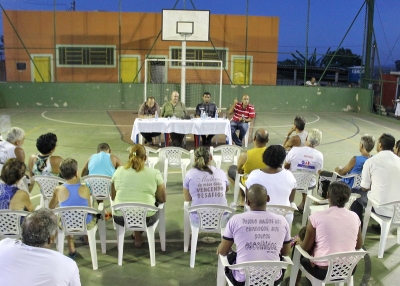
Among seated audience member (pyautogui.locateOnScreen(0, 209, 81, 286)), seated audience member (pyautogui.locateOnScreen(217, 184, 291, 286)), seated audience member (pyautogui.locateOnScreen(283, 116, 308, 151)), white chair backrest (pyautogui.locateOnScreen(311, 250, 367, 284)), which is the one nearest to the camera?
seated audience member (pyautogui.locateOnScreen(0, 209, 81, 286))

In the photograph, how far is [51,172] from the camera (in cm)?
536

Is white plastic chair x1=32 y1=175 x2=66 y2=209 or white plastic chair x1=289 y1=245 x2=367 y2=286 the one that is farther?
white plastic chair x1=32 y1=175 x2=66 y2=209

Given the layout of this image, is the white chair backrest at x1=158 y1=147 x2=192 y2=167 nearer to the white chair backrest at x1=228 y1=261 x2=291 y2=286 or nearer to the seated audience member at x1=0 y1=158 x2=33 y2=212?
the seated audience member at x1=0 y1=158 x2=33 y2=212

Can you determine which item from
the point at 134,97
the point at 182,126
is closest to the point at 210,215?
the point at 182,126

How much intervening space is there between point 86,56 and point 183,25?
7.43 meters

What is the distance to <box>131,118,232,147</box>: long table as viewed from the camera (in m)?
9.50

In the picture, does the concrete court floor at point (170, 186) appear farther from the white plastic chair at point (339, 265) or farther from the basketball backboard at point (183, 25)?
the basketball backboard at point (183, 25)

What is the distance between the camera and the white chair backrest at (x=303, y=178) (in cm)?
573

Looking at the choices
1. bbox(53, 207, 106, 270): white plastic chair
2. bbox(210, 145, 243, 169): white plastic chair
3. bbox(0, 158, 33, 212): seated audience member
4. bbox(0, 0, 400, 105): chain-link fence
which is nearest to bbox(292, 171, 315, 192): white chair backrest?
bbox(210, 145, 243, 169): white plastic chair

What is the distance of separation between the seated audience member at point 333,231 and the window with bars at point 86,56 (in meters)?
17.3

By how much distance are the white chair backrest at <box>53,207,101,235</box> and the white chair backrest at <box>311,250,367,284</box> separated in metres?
2.12

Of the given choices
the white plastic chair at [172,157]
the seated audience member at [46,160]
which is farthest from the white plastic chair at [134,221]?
the white plastic chair at [172,157]

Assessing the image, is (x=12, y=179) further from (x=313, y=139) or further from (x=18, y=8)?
(x=18, y=8)

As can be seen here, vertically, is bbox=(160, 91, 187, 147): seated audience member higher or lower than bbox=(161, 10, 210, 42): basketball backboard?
lower
